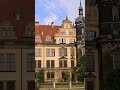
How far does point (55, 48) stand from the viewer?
126 ft

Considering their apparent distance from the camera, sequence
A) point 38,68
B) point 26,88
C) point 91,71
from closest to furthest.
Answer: point 26,88 < point 91,71 < point 38,68

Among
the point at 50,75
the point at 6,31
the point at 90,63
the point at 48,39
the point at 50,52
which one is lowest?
the point at 50,75

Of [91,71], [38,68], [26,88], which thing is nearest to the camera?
[26,88]

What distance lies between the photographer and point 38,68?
1483 inches

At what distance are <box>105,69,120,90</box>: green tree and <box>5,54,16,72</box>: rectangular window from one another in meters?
3.04

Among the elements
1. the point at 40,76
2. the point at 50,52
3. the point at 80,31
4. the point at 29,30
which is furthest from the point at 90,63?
the point at 50,52

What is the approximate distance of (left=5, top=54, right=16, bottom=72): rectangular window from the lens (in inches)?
507

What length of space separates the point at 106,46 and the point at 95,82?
1286 mm

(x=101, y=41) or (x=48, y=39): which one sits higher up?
(x=48, y=39)

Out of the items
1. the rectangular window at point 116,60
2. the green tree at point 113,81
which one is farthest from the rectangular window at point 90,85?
the green tree at point 113,81

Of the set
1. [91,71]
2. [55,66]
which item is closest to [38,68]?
[55,66]

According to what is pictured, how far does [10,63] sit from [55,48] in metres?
25.5

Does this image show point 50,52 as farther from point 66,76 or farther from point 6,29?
point 6,29

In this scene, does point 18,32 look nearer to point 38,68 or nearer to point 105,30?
point 105,30
